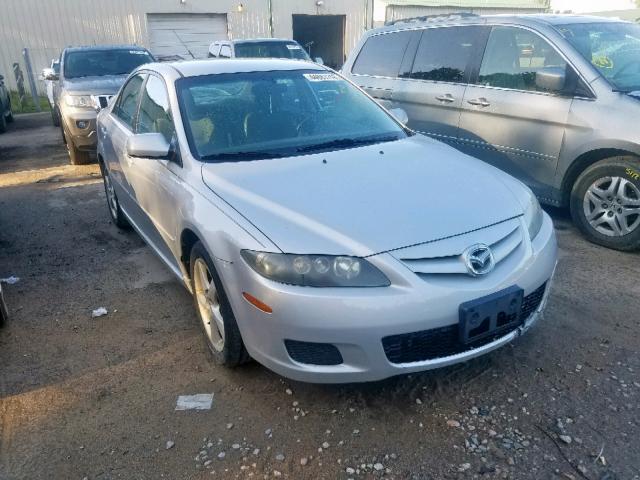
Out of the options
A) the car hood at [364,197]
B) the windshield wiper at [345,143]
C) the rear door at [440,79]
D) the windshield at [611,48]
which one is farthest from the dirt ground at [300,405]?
the rear door at [440,79]

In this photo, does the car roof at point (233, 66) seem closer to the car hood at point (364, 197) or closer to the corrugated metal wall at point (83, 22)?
the car hood at point (364, 197)

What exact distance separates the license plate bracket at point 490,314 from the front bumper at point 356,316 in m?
0.03

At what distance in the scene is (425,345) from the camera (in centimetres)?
243

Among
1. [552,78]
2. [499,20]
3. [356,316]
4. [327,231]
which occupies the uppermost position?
[499,20]

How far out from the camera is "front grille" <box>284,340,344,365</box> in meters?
2.40

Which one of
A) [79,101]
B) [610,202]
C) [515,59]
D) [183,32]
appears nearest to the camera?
[610,202]

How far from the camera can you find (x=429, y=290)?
2332 mm

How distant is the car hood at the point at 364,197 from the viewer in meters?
2.45

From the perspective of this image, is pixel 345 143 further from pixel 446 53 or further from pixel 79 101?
pixel 79 101

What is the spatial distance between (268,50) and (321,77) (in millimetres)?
8489

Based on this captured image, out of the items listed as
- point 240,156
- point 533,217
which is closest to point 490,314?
point 533,217

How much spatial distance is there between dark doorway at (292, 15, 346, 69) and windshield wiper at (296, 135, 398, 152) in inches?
768

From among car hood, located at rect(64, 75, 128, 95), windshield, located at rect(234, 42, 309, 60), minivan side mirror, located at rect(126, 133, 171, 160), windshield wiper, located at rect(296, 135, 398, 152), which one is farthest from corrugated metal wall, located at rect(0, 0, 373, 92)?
windshield wiper, located at rect(296, 135, 398, 152)

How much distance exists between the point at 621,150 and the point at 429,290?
2860mm
